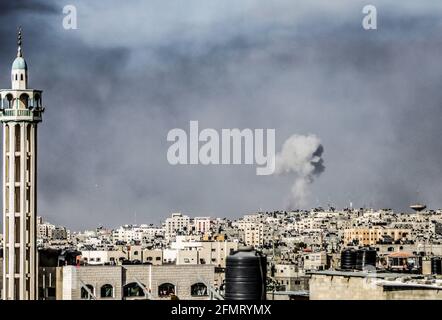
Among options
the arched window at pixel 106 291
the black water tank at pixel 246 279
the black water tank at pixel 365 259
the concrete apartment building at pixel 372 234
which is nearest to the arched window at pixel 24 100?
the arched window at pixel 106 291

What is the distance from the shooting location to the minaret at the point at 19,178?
19.2m

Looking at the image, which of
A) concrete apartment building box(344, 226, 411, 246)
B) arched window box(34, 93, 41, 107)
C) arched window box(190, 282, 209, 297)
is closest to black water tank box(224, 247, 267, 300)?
arched window box(34, 93, 41, 107)

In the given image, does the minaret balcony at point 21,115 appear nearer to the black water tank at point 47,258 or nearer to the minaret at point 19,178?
the minaret at point 19,178

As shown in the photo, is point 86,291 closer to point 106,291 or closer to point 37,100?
point 106,291

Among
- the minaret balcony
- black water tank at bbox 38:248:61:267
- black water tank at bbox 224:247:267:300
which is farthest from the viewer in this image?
black water tank at bbox 38:248:61:267

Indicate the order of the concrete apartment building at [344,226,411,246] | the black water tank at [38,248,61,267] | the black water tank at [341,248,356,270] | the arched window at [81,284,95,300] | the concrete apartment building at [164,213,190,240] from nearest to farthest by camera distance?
1. the black water tank at [341,248,356,270]
2. the arched window at [81,284,95,300]
3. the black water tank at [38,248,61,267]
4. the concrete apartment building at [344,226,411,246]
5. the concrete apartment building at [164,213,190,240]

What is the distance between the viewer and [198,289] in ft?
73.7

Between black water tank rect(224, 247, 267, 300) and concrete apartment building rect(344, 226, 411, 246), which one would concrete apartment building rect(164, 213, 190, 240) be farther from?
black water tank rect(224, 247, 267, 300)

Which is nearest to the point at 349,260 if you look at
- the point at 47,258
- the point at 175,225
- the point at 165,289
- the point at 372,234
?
the point at 165,289

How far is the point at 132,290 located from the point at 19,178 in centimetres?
395

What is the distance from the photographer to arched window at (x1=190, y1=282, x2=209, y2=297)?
22.4 m

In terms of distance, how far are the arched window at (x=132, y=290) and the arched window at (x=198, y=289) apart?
3.06ft

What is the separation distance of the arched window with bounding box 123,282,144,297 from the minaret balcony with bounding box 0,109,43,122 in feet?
13.7
